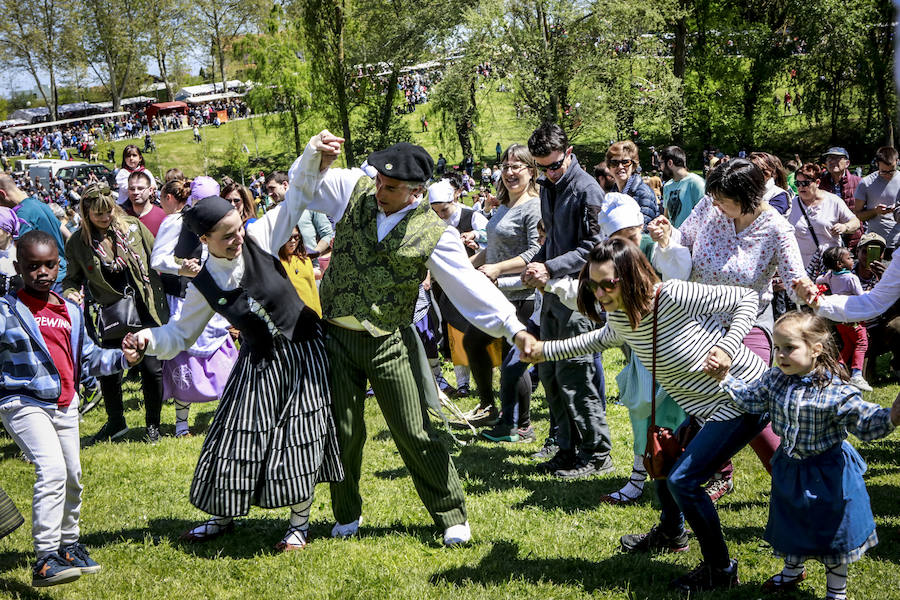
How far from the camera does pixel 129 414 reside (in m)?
8.35

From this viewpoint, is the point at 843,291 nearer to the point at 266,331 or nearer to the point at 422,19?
the point at 266,331

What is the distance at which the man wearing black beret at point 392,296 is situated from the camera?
14.0 feet

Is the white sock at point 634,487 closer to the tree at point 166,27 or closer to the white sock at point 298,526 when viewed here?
the white sock at point 298,526

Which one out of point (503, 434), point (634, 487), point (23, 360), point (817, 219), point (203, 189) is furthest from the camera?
point (817, 219)

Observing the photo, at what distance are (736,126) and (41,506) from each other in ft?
123

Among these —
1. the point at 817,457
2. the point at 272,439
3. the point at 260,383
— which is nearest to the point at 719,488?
the point at 817,457

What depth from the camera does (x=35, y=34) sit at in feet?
194

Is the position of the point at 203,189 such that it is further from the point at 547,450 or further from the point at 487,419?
the point at 547,450

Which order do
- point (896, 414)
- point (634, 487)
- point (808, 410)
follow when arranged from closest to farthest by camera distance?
point (896, 414) < point (808, 410) < point (634, 487)

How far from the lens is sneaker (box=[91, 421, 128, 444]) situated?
7.41 meters

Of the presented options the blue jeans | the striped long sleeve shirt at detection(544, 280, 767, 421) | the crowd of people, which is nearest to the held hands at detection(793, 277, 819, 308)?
the crowd of people

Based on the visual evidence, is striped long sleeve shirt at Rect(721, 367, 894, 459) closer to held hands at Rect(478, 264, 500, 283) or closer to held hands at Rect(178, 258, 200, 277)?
held hands at Rect(478, 264, 500, 283)

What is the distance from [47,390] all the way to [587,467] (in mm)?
3566

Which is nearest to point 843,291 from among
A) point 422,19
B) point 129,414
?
point 129,414
